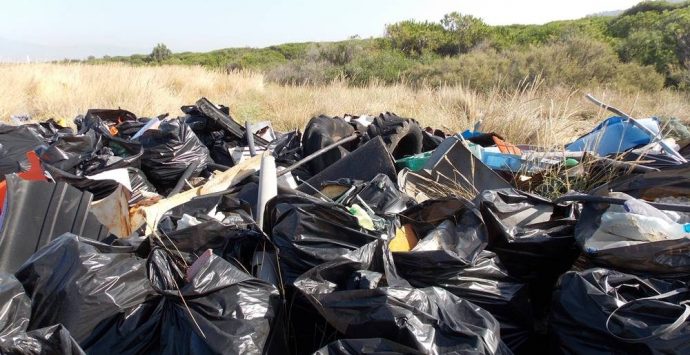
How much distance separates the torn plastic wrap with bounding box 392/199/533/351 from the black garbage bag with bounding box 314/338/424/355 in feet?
1.65

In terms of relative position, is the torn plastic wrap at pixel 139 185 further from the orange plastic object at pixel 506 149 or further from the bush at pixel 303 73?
the bush at pixel 303 73

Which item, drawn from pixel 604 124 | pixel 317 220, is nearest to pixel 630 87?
pixel 604 124

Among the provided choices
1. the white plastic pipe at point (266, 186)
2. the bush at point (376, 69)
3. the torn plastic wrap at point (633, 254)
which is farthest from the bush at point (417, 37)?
the torn plastic wrap at point (633, 254)

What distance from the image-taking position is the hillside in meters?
11.5

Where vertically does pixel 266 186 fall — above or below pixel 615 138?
above

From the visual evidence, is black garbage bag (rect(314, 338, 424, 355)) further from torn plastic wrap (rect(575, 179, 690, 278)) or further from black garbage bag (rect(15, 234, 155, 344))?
torn plastic wrap (rect(575, 179, 690, 278))

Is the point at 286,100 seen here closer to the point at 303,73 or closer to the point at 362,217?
the point at 303,73

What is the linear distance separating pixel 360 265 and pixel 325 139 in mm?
1980

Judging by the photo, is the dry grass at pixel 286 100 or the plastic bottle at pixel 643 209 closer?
A: the plastic bottle at pixel 643 209

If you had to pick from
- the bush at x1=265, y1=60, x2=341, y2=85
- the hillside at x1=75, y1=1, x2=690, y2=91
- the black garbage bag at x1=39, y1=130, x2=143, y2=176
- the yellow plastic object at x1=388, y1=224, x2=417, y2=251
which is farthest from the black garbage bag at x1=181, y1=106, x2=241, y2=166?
the bush at x1=265, y1=60, x2=341, y2=85

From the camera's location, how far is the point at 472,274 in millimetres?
1878

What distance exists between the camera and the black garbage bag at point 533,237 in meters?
2.09

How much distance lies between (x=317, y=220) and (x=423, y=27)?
18779 mm

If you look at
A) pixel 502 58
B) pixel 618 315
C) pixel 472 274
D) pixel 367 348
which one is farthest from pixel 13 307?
pixel 502 58
